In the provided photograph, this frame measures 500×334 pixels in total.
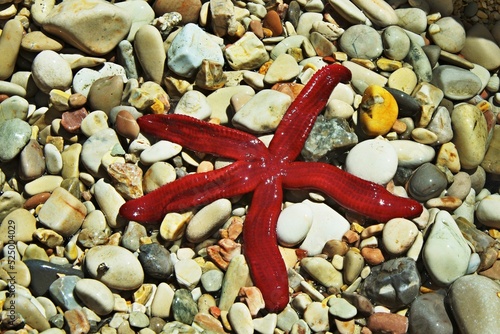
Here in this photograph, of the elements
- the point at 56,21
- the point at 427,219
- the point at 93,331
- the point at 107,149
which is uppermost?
the point at 56,21

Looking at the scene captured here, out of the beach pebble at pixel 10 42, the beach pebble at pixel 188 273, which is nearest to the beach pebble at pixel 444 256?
the beach pebble at pixel 188 273

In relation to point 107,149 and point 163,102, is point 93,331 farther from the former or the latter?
point 163,102

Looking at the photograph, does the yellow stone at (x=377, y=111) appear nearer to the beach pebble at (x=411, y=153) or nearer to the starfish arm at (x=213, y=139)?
the beach pebble at (x=411, y=153)

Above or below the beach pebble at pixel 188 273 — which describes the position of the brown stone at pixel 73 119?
above

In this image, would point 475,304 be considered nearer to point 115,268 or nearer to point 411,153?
point 411,153

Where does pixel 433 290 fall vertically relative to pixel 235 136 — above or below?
below

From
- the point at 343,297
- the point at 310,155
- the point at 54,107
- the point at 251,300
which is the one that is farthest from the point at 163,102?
the point at 343,297
